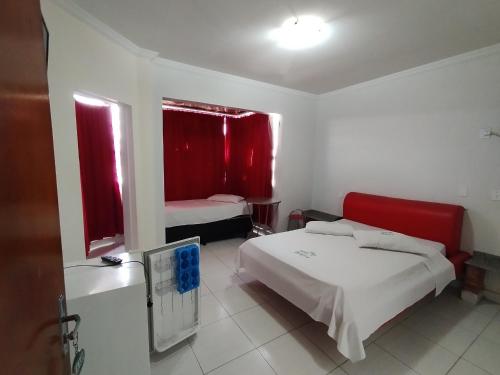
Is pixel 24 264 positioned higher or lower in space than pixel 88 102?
lower

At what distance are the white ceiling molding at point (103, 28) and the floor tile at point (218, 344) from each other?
2646 millimetres

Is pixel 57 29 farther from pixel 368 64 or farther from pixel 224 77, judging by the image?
pixel 368 64

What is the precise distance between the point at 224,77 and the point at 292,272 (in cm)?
253

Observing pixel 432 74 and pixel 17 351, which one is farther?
pixel 432 74

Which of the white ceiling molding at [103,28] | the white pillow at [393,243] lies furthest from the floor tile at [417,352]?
the white ceiling molding at [103,28]

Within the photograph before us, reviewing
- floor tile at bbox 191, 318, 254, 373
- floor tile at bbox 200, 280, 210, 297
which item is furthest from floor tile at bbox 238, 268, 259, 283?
floor tile at bbox 191, 318, 254, 373

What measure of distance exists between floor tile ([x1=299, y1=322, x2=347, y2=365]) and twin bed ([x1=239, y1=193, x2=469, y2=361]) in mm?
259

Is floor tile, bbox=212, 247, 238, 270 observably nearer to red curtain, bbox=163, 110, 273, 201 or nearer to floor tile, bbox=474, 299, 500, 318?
red curtain, bbox=163, 110, 273, 201

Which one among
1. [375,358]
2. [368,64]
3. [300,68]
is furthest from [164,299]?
[368,64]

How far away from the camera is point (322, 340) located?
1.82 metres

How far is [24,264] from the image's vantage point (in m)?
0.52

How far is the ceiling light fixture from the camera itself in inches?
72.2

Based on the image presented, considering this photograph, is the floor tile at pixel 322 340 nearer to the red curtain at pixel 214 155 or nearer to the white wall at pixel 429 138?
the white wall at pixel 429 138

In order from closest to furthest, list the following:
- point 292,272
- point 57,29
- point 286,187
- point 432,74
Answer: point 57,29
point 292,272
point 432,74
point 286,187
